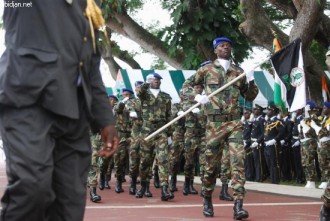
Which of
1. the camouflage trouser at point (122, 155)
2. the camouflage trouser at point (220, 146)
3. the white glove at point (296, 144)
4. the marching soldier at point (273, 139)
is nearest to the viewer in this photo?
the camouflage trouser at point (220, 146)

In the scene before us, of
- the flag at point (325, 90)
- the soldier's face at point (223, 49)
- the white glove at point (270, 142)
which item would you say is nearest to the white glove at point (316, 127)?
the flag at point (325, 90)

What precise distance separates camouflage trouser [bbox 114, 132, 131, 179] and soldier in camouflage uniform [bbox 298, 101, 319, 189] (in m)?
3.81

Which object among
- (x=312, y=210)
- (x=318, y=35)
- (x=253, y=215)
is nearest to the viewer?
(x=253, y=215)

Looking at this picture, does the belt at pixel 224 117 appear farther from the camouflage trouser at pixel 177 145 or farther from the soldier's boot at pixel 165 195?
the camouflage trouser at pixel 177 145

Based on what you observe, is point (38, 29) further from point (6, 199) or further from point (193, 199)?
point (193, 199)

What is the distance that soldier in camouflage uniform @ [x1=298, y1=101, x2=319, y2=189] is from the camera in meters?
15.8

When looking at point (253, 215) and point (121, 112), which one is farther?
point (121, 112)

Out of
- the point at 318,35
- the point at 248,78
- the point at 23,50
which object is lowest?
the point at 23,50

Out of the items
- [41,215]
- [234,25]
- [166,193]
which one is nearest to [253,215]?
[166,193]

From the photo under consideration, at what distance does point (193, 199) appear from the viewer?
39.8ft

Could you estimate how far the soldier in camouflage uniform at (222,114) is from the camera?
29.5 ft

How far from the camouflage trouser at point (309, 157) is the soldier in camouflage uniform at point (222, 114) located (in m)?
6.94

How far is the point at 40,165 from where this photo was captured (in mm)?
3465

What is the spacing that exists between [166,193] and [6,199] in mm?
8293
